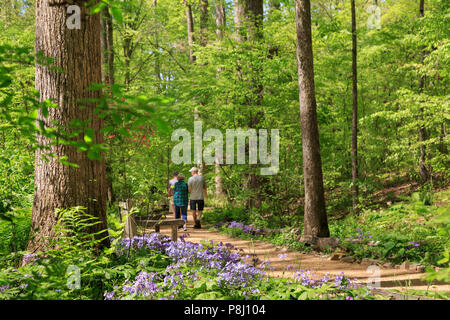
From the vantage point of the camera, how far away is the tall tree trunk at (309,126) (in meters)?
7.73

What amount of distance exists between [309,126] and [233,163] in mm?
3334

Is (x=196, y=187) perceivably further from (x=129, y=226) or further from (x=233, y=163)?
(x=129, y=226)

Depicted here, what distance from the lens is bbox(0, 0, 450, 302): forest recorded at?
10.4 feet

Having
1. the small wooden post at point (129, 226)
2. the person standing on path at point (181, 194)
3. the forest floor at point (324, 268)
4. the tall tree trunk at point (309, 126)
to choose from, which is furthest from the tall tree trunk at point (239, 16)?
the small wooden post at point (129, 226)

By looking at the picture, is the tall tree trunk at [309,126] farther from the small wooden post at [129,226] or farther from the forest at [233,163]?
the small wooden post at [129,226]

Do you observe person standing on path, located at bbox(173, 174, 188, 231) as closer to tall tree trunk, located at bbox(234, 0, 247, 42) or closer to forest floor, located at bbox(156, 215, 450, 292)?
forest floor, located at bbox(156, 215, 450, 292)

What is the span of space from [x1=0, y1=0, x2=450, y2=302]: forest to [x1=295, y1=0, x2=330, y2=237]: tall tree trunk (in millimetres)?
31

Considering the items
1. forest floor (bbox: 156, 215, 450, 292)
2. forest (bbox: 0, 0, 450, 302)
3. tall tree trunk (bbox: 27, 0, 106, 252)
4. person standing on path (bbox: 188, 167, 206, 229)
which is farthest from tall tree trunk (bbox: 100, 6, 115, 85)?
tall tree trunk (bbox: 27, 0, 106, 252)

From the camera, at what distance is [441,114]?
9242 millimetres

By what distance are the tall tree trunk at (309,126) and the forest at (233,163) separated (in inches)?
1.2


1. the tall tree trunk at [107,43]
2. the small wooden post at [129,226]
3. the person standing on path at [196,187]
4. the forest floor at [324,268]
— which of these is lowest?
the forest floor at [324,268]

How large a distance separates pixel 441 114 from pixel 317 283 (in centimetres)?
768

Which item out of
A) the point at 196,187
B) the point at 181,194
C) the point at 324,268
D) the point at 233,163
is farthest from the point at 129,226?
the point at 233,163
